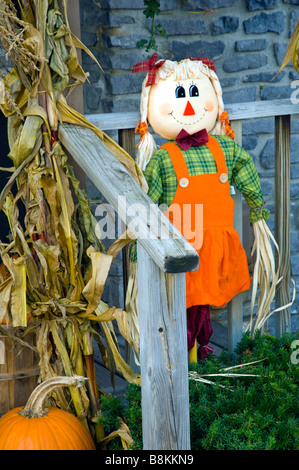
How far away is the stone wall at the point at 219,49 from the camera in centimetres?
353

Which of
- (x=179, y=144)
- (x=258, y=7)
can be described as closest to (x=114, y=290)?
(x=179, y=144)

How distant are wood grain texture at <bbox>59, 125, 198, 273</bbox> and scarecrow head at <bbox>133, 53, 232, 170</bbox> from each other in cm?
45

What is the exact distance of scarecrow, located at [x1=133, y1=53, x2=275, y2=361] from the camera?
2.60m

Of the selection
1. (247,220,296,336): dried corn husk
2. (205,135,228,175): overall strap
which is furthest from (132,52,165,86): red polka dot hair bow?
(247,220,296,336): dried corn husk

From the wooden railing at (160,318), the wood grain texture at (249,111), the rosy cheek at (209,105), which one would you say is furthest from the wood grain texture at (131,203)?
the rosy cheek at (209,105)

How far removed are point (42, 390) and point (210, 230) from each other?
1.00 metres

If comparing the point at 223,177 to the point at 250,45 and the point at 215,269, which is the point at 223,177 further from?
the point at 250,45

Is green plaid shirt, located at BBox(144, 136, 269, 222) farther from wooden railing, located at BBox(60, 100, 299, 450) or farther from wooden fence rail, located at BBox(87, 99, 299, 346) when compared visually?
wooden railing, located at BBox(60, 100, 299, 450)

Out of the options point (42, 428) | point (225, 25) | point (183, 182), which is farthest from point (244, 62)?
point (42, 428)

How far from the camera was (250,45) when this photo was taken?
12.8ft
